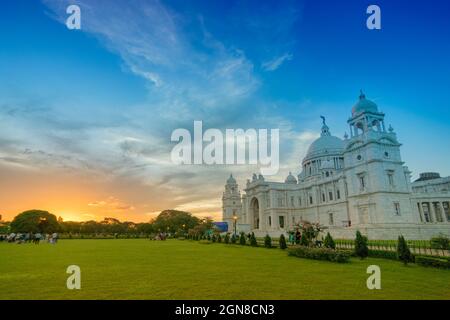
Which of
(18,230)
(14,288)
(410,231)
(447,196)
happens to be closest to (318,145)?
(447,196)

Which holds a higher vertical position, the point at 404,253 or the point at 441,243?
the point at 441,243

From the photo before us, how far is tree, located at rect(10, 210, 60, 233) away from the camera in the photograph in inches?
2889

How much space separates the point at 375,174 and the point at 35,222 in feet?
264

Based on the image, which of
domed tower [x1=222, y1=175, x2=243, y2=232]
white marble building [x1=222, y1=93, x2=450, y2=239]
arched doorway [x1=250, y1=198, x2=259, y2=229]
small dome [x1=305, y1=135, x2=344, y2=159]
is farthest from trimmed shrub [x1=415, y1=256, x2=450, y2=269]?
domed tower [x1=222, y1=175, x2=243, y2=232]

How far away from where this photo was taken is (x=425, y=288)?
9773mm

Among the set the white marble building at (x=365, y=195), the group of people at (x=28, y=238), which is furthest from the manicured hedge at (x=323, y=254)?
the group of people at (x=28, y=238)

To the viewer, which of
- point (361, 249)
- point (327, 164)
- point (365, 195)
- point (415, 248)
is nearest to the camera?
point (361, 249)

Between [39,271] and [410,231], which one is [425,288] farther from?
[410,231]

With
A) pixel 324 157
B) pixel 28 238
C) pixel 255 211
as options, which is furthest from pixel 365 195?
pixel 28 238

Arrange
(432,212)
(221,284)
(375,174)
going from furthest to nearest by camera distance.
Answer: (432,212), (375,174), (221,284)

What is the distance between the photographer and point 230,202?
88500 millimetres

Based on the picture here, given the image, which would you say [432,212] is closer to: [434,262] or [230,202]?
[434,262]
